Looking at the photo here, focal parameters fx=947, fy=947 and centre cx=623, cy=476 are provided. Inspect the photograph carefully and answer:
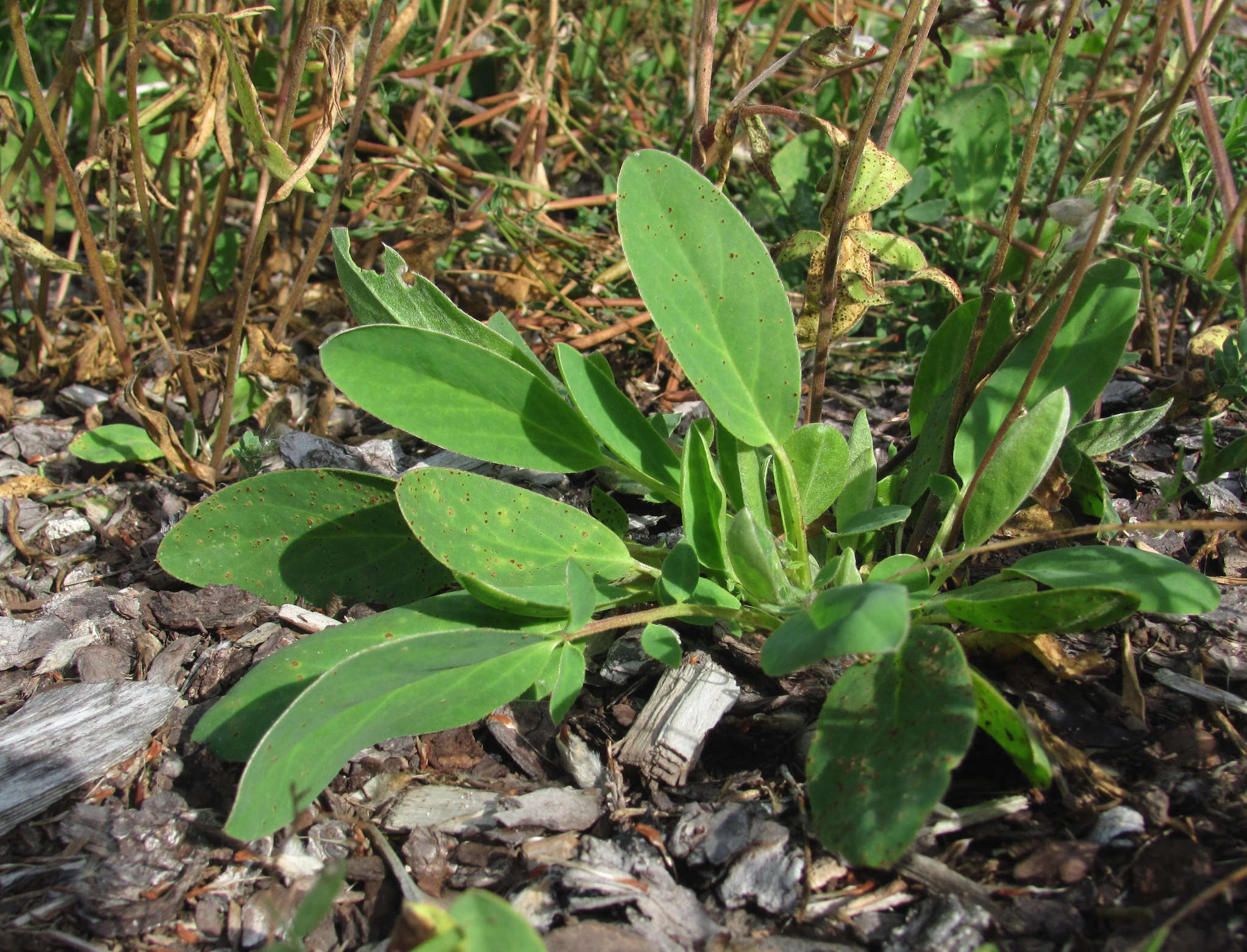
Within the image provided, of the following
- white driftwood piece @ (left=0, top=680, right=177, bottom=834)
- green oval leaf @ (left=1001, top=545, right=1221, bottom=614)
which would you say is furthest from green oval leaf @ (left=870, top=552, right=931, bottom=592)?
white driftwood piece @ (left=0, top=680, right=177, bottom=834)

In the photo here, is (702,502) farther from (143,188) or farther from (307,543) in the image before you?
(143,188)

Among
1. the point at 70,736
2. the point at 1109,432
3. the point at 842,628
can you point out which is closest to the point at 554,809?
the point at 842,628

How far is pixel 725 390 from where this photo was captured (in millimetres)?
1608

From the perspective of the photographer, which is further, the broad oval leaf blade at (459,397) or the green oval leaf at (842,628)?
the broad oval leaf blade at (459,397)

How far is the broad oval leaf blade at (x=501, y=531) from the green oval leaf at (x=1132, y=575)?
656 mm

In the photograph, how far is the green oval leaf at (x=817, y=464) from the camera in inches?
63.9

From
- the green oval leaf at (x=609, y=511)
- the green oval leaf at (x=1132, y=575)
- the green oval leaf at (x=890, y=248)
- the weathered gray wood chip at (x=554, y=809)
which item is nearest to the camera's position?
the green oval leaf at (x=1132, y=575)

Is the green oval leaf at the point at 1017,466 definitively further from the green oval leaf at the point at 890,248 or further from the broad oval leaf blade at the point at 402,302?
the broad oval leaf blade at the point at 402,302

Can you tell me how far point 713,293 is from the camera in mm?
1600

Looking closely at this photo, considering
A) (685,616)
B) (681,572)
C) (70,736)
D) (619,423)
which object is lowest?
(70,736)

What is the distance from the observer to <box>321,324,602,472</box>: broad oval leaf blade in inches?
59.0

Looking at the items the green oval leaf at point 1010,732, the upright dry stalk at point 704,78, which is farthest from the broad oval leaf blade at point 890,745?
the upright dry stalk at point 704,78

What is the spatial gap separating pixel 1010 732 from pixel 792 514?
51 centimetres

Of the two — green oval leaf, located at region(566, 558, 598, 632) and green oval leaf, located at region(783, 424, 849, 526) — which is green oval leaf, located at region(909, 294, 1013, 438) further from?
green oval leaf, located at region(566, 558, 598, 632)
